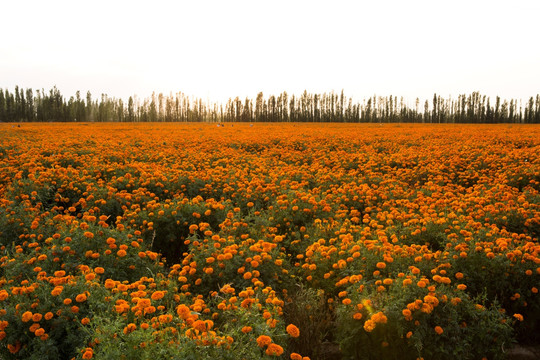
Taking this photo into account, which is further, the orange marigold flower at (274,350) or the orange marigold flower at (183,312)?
the orange marigold flower at (183,312)

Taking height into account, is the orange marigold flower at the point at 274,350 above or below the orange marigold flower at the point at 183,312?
below

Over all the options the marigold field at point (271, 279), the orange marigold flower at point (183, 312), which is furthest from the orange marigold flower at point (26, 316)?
the orange marigold flower at point (183, 312)

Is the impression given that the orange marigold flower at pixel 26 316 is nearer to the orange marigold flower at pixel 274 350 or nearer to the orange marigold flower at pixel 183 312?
the orange marigold flower at pixel 183 312

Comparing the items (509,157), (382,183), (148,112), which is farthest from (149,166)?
(148,112)

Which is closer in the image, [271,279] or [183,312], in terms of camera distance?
[183,312]

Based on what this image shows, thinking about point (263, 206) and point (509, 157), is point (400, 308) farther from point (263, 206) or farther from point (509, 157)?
point (509, 157)

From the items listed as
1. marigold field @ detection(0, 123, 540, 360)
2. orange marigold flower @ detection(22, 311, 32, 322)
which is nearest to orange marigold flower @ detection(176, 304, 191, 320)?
marigold field @ detection(0, 123, 540, 360)

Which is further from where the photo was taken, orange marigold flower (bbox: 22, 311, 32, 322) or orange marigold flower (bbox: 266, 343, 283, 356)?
orange marigold flower (bbox: 22, 311, 32, 322)

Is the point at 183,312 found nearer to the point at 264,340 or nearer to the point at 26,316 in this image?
the point at 264,340

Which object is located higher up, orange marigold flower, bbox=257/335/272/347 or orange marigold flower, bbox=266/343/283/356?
orange marigold flower, bbox=257/335/272/347

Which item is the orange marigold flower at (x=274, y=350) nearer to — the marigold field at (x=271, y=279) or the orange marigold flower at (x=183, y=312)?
the marigold field at (x=271, y=279)

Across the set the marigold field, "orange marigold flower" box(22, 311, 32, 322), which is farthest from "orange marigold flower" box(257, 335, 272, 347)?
"orange marigold flower" box(22, 311, 32, 322)

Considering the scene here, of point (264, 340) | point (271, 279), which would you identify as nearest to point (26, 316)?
point (264, 340)

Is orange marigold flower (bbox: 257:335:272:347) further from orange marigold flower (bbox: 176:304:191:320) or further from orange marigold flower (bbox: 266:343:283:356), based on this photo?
orange marigold flower (bbox: 176:304:191:320)
